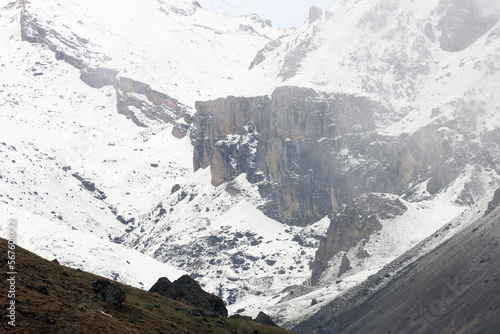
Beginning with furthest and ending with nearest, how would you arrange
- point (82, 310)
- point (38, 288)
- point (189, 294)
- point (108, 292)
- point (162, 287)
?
point (162, 287)
point (189, 294)
point (108, 292)
point (82, 310)
point (38, 288)

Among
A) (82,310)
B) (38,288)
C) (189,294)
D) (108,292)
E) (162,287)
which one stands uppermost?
(38,288)

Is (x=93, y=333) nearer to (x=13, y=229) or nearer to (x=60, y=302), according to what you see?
(x=60, y=302)

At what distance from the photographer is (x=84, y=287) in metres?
109

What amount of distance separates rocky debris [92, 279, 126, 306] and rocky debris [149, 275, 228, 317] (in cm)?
3847

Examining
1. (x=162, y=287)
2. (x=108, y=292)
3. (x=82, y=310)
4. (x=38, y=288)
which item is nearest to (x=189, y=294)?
(x=162, y=287)

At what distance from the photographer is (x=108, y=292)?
108375 millimetres

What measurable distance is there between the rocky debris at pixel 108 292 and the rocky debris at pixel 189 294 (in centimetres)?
3847

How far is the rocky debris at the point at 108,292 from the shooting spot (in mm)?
107625

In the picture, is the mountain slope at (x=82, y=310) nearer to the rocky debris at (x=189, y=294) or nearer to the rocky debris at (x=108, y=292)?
the rocky debris at (x=108, y=292)

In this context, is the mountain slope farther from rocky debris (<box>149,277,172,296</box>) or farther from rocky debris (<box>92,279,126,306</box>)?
rocky debris (<box>149,277,172,296</box>)

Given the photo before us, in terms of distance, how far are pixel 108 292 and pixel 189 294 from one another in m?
42.1

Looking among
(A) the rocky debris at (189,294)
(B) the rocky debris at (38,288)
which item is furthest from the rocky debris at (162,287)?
(B) the rocky debris at (38,288)

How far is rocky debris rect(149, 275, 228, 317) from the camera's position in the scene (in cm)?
14825

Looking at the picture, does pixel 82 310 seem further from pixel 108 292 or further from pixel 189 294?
pixel 189 294
